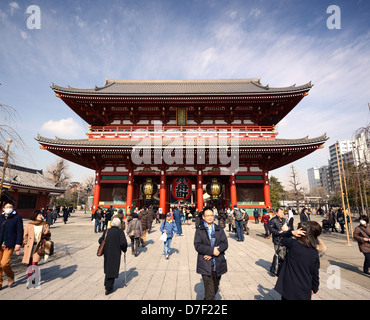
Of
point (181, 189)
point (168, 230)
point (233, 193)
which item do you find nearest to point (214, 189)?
point (233, 193)

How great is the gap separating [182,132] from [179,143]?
1.72m

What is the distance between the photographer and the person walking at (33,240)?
4156 millimetres

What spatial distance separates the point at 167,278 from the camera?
15.4 ft

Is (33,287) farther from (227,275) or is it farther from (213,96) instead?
(213,96)

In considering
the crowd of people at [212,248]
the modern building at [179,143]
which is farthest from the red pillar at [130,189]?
the crowd of people at [212,248]

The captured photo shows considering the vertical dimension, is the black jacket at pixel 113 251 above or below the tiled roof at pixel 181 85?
below

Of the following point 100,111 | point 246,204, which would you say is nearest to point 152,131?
point 100,111

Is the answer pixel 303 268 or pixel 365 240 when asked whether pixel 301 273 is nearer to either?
pixel 303 268

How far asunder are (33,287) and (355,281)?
7686mm

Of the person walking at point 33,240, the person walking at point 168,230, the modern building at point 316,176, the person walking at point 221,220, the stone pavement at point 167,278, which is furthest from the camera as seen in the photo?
the modern building at point 316,176

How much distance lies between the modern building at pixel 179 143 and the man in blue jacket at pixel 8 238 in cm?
982

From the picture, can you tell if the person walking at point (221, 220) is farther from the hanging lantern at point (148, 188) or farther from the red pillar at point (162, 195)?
the hanging lantern at point (148, 188)

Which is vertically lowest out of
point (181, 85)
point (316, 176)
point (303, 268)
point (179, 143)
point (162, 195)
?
point (303, 268)

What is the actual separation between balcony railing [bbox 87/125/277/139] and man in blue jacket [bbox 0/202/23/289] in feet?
39.1
